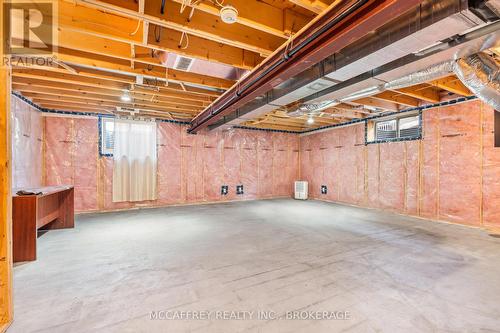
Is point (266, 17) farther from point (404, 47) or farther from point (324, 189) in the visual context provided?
point (324, 189)

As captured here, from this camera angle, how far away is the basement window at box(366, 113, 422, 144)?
5.00m

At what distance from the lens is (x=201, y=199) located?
662cm

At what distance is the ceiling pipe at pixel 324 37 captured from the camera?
57.5 inches

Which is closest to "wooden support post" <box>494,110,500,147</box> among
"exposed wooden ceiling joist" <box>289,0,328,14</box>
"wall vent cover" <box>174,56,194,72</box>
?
"exposed wooden ceiling joist" <box>289,0,328,14</box>

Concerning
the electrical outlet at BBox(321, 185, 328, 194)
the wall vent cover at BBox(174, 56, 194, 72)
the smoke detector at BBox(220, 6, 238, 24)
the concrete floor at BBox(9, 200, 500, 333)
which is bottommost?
the concrete floor at BBox(9, 200, 500, 333)

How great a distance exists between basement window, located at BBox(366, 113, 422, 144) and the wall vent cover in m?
4.89

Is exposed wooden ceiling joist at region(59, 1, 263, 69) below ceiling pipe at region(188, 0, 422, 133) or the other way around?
the other way around

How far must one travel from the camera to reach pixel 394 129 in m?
5.43

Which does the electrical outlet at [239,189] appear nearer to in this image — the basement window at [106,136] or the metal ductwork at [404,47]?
the basement window at [106,136]

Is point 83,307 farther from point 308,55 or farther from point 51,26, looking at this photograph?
point 308,55

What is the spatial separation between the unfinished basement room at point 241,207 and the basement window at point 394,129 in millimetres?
34

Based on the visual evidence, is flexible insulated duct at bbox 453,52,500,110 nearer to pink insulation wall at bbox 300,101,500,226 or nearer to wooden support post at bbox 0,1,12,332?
pink insulation wall at bbox 300,101,500,226

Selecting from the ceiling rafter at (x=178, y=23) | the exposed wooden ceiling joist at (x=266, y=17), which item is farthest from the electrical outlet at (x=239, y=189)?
A: the exposed wooden ceiling joist at (x=266, y=17)

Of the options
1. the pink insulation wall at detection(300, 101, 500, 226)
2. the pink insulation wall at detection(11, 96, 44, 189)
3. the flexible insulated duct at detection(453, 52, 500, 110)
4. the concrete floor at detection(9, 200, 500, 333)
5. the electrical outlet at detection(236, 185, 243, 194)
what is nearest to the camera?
the concrete floor at detection(9, 200, 500, 333)
